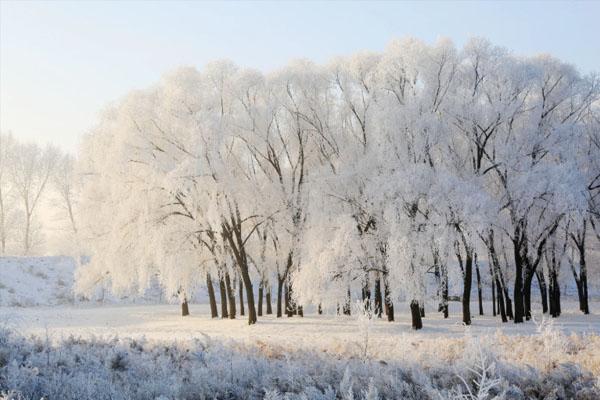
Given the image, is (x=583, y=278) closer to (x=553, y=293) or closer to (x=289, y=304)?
(x=553, y=293)

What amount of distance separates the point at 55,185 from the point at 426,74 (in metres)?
44.7

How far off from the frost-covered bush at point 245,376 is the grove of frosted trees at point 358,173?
1153 centimetres

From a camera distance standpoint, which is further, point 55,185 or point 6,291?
point 55,185

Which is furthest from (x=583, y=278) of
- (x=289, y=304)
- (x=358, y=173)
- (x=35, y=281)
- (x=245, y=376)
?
(x=35, y=281)

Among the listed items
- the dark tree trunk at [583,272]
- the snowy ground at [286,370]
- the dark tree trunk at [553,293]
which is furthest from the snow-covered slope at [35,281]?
the dark tree trunk at [583,272]

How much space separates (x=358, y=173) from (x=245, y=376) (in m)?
16.4

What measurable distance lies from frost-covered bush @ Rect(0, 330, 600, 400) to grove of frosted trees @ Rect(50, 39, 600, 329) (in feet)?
37.8

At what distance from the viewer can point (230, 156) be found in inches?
1055

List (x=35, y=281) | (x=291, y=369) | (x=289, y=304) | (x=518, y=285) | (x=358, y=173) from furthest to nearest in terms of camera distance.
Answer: (x=35, y=281), (x=289, y=304), (x=518, y=285), (x=358, y=173), (x=291, y=369)

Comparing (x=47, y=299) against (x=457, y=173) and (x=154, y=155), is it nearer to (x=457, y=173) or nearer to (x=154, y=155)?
(x=154, y=155)

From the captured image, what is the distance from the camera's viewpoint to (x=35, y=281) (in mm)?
41938

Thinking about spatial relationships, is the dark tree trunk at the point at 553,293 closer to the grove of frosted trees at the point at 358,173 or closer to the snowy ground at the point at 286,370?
the grove of frosted trees at the point at 358,173

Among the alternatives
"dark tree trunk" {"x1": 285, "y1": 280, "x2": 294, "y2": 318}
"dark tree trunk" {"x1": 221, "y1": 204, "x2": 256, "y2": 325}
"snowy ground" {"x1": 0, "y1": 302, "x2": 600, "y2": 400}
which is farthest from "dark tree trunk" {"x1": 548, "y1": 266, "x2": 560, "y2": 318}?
"snowy ground" {"x1": 0, "y1": 302, "x2": 600, "y2": 400}

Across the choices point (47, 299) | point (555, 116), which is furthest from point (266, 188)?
point (47, 299)
